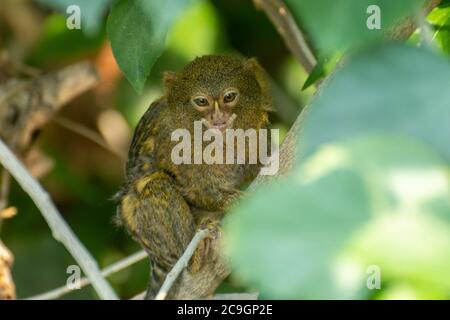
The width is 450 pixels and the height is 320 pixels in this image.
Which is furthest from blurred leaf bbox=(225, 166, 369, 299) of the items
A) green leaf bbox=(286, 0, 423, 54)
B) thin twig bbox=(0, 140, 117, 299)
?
thin twig bbox=(0, 140, 117, 299)

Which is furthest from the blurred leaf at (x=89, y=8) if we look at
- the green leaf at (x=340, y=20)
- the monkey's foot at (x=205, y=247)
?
the monkey's foot at (x=205, y=247)

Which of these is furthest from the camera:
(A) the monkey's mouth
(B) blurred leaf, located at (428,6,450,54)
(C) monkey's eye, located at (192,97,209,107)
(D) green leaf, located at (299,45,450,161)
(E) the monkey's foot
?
(C) monkey's eye, located at (192,97,209,107)

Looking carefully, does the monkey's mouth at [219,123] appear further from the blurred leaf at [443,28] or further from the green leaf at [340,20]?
the green leaf at [340,20]

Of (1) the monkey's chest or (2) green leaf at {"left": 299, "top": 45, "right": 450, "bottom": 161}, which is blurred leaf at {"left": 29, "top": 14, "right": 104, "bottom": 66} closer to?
(1) the monkey's chest

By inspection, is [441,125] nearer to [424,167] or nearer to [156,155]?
[424,167]

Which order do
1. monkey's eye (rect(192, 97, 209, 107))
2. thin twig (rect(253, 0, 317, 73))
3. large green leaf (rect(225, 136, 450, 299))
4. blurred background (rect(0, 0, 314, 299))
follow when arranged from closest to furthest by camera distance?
large green leaf (rect(225, 136, 450, 299)), thin twig (rect(253, 0, 317, 73)), monkey's eye (rect(192, 97, 209, 107)), blurred background (rect(0, 0, 314, 299))

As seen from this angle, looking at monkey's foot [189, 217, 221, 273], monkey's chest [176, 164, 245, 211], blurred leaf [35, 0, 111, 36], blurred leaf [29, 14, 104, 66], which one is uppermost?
blurred leaf [29, 14, 104, 66]

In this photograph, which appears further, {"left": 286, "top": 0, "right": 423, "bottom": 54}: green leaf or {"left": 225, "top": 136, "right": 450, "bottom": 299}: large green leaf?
{"left": 286, "top": 0, "right": 423, "bottom": 54}: green leaf
